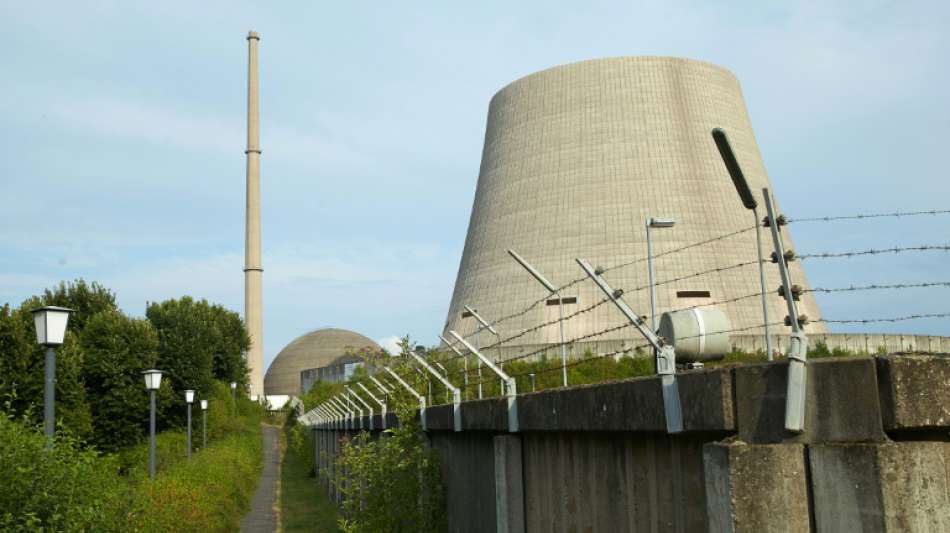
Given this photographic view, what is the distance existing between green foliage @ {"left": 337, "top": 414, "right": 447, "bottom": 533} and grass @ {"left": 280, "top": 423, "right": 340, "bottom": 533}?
7969 mm

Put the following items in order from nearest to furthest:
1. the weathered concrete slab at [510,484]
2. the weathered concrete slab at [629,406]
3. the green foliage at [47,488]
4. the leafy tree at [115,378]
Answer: the weathered concrete slab at [629,406] → the weathered concrete slab at [510,484] → the green foliage at [47,488] → the leafy tree at [115,378]

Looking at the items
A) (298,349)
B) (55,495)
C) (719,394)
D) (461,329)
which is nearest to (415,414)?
(55,495)

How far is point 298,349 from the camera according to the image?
125625mm

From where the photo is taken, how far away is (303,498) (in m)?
29.2

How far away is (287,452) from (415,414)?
45.1 m

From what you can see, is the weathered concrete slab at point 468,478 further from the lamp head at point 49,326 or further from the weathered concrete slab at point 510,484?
the lamp head at point 49,326

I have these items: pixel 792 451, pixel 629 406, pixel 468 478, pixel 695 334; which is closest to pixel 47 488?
pixel 468 478

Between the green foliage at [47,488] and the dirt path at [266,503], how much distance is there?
12.3 m

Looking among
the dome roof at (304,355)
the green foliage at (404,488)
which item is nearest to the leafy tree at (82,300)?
the green foliage at (404,488)

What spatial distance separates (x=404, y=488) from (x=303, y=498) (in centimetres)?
1778

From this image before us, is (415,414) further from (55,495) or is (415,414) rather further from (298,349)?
(298,349)

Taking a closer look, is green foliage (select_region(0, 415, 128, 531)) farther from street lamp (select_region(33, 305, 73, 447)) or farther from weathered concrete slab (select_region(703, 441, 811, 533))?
weathered concrete slab (select_region(703, 441, 811, 533))

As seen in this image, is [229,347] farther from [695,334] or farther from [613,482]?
[695,334]

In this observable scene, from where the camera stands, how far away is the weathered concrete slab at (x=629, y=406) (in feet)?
13.1
